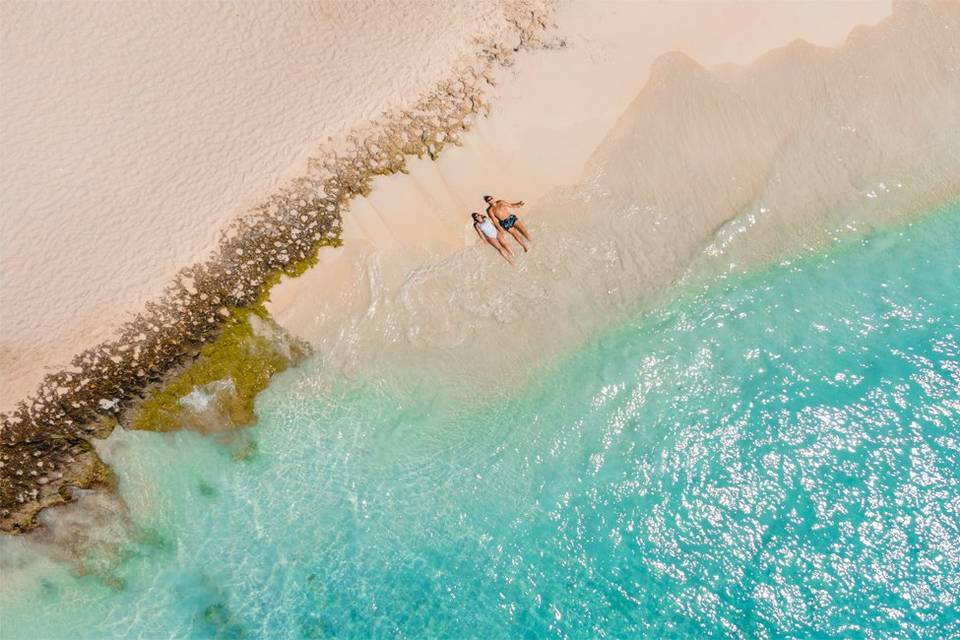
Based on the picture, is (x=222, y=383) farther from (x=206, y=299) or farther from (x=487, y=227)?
(x=487, y=227)

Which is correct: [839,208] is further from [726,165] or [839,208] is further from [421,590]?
[421,590]

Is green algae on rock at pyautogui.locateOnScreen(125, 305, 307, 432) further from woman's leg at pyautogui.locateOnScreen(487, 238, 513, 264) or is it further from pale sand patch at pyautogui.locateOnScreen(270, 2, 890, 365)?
woman's leg at pyautogui.locateOnScreen(487, 238, 513, 264)

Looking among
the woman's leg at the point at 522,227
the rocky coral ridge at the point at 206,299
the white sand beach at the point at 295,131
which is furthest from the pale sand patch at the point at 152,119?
the woman's leg at the point at 522,227

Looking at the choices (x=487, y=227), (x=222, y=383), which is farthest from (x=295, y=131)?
(x=222, y=383)

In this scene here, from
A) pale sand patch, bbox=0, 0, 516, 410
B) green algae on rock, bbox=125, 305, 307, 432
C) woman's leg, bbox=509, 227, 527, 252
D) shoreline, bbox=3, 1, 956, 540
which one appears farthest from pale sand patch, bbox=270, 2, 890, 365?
pale sand patch, bbox=0, 0, 516, 410

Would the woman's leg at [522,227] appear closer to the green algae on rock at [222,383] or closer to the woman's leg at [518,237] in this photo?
the woman's leg at [518,237]
